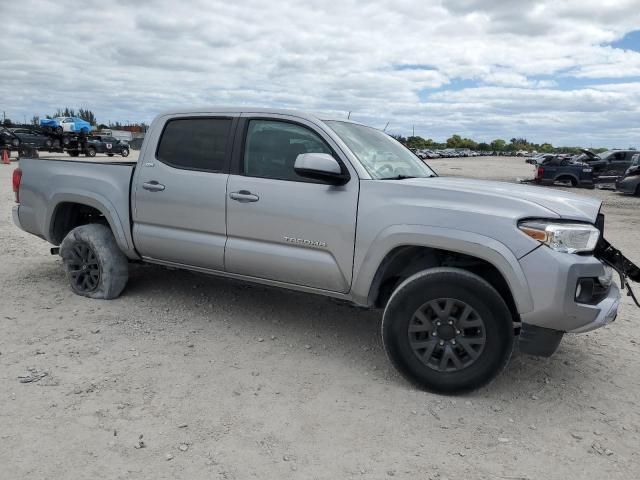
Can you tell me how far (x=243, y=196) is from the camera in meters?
4.18

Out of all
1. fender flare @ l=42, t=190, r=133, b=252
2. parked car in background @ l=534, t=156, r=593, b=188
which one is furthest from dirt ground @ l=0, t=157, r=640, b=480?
parked car in background @ l=534, t=156, r=593, b=188

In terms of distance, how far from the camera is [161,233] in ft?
15.3

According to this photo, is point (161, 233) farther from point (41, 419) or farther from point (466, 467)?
point (466, 467)

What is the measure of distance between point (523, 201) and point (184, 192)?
2.65 m

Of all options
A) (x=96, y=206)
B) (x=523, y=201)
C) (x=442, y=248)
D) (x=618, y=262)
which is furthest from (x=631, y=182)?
(x=96, y=206)

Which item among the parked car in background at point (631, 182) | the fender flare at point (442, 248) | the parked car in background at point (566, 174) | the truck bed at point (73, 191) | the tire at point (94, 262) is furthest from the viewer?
the parked car in background at point (566, 174)

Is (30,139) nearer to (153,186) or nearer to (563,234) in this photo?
(153,186)

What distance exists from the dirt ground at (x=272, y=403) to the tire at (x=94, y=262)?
0.19 m

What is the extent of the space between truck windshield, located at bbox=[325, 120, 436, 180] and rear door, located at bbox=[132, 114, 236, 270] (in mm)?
983

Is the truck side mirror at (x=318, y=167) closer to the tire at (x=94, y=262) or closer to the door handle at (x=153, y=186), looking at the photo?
the door handle at (x=153, y=186)

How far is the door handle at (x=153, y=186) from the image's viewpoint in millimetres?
4633

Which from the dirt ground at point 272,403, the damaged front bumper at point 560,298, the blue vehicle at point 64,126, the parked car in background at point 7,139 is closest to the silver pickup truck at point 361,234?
the damaged front bumper at point 560,298

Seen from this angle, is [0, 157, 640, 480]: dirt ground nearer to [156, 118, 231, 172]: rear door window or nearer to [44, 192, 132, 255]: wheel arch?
[44, 192, 132, 255]: wheel arch

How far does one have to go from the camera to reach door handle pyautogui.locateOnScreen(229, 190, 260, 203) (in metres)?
4.13
